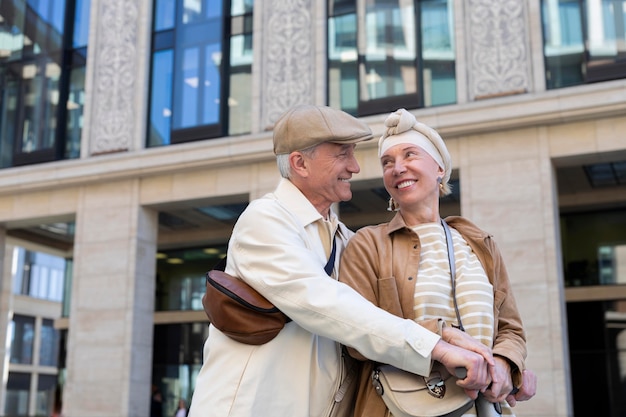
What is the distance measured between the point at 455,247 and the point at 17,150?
18.1 meters

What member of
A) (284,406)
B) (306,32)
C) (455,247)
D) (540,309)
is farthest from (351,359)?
(306,32)

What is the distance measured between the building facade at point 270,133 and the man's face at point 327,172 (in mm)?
11479

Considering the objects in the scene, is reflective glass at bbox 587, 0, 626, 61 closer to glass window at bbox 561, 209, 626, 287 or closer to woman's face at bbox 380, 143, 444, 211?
glass window at bbox 561, 209, 626, 287

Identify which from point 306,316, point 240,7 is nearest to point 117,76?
point 240,7

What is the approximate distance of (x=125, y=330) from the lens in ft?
55.7

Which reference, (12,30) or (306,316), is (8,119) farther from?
(306,316)

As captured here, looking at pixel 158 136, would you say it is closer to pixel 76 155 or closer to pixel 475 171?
pixel 76 155

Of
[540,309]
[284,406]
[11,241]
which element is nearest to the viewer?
[284,406]

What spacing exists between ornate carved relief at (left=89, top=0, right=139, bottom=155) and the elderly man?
15573 millimetres

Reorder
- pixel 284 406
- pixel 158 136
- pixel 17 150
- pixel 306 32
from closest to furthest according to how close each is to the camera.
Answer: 1. pixel 284 406
2. pixel 306 32
3. pixel 158 136
4. pixel 17 150

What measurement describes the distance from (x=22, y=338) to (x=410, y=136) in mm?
42061

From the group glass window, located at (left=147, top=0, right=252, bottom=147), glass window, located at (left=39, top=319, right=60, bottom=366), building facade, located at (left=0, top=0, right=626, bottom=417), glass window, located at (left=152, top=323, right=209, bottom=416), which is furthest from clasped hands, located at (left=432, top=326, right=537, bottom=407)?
glass window, located at (left=39, top=319, right=60, bottom=366)

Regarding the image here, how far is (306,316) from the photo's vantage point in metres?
2.35

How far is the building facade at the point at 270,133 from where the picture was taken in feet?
46.3
